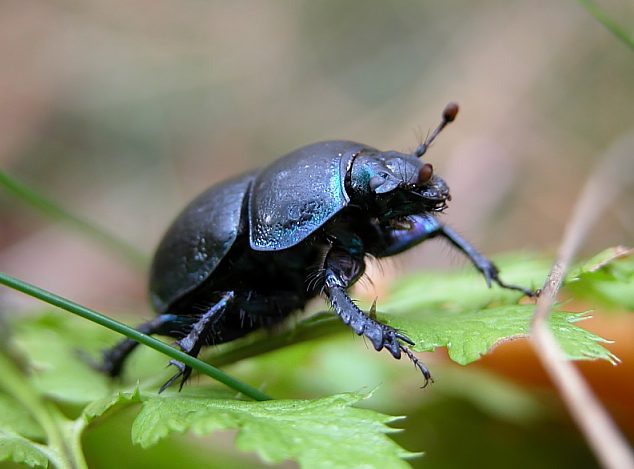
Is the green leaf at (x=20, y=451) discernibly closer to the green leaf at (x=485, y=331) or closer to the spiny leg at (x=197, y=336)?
the spiny leg at (x=197, y=336)

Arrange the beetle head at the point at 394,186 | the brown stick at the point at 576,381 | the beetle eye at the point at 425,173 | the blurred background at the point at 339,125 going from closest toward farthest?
the brown stick at the point at 576,381 < the beetle eye at the point at 425,173 < the beetle head at the point at 394,186 < the blurred background at the point at 339,125

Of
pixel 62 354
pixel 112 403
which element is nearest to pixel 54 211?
pixel 62 354

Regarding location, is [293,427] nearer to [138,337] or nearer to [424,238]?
[138,337]

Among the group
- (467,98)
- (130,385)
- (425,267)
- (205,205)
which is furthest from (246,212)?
(467,98)

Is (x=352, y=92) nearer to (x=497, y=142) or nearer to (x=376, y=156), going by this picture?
(x=497, y=142)

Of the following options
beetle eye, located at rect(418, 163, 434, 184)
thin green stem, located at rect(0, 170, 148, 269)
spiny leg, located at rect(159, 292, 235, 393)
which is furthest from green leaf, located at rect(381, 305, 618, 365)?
thin green stem, located at rect(0, 170, 148, 269)

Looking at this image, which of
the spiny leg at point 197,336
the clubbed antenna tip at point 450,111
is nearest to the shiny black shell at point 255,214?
the spiny leg at point 197,336

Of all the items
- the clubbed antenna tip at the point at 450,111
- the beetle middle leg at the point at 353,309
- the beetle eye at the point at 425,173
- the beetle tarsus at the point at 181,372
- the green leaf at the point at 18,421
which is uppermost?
the clubbed antenna tip at the point at 450,111
